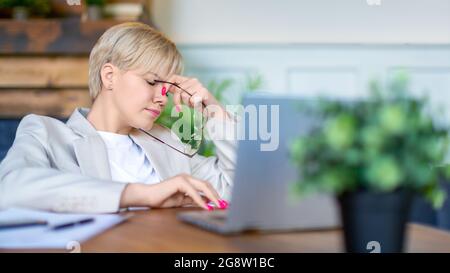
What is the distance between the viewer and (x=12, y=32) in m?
3.19

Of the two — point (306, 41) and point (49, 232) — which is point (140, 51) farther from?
point (306, 41)

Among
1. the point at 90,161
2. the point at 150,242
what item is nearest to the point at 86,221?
the point at 150,242

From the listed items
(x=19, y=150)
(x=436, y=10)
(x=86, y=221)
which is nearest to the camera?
(x=86, y=221)

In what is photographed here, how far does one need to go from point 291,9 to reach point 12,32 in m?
1.47

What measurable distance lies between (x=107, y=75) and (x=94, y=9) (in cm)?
179

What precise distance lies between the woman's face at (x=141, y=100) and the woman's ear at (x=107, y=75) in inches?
1.1

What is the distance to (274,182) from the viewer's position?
72cm

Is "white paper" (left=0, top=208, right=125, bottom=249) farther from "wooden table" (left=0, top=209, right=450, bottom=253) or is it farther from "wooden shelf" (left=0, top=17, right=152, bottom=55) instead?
"wooden shelf" (left=0, top=17, right=152, bottom=55)

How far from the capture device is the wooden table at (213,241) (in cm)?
73

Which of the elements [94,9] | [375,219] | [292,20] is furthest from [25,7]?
[375,219]

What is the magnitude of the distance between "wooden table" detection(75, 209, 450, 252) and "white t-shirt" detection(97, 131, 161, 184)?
0.59m

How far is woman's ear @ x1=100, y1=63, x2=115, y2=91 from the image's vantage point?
61.9 inches

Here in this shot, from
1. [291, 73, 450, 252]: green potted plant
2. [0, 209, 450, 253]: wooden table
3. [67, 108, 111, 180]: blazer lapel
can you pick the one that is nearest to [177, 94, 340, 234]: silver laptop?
[0, 209, 450, 253]: wooden table
